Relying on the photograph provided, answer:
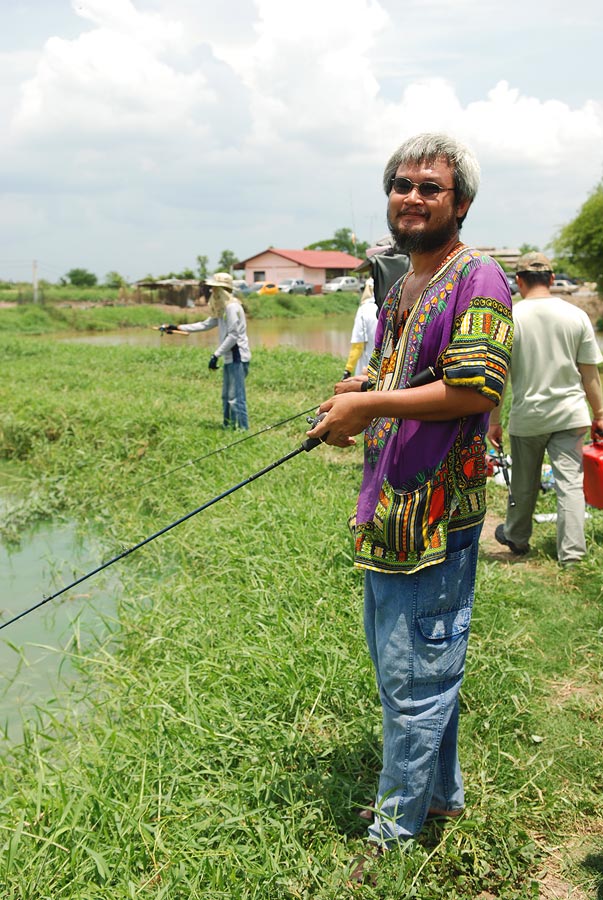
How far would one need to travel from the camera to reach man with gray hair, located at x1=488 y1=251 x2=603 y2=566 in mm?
4000

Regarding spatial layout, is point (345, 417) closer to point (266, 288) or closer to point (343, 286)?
point (266, 288)

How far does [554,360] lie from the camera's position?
4.02 meters

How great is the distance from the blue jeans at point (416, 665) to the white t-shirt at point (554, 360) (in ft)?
7.46

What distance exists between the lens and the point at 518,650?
317cm

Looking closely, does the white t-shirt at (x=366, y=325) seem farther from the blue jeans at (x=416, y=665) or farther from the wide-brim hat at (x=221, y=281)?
the blue jeans at (x=416, y=665)

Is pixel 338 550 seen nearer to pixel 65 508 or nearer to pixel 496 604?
pixel 496 604

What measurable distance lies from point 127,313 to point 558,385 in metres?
30.4

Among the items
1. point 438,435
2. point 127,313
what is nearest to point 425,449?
point 438,435

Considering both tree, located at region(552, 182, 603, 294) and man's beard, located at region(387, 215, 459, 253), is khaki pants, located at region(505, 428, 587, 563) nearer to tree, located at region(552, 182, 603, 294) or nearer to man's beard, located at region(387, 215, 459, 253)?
man's beard, located at region(387, 215, 459, 253)

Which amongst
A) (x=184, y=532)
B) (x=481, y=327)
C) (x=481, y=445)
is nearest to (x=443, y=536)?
(x=481, y=445)

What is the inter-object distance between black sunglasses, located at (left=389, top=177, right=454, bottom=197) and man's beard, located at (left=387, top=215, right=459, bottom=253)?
74mm

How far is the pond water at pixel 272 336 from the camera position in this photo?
2180 cm

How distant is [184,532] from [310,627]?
6.78 ft

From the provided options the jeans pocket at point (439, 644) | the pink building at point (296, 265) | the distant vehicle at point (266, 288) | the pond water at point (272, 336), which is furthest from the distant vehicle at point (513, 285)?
the pink building at point (296, 265)
